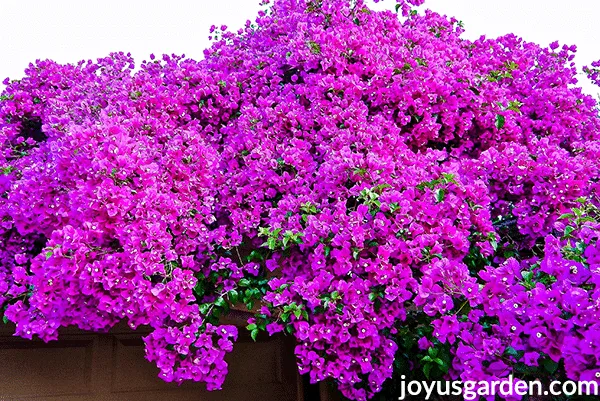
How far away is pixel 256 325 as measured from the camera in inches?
123

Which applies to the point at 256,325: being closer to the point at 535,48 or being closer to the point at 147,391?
the point at 147,391

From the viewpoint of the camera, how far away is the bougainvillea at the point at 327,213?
106 inches

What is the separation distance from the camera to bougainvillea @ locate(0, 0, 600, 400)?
106 inches

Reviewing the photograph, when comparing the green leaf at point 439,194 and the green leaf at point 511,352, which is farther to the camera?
the green leaf at point 439,194

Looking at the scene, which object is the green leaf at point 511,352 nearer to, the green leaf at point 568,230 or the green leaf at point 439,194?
the green leaf at point 568,230

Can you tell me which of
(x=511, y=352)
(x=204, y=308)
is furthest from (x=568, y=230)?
(x=204, y=308)

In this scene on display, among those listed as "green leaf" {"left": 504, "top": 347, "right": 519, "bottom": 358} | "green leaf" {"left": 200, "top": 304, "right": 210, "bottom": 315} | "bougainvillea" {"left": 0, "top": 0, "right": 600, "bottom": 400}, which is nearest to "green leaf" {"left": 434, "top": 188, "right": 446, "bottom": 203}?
"bougainvillea" {"left": 0, "top": 0, "right": 600, "bottom": 400}

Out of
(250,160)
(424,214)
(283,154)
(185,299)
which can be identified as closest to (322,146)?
(283,154)

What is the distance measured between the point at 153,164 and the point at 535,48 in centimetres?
413

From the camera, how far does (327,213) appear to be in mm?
3037

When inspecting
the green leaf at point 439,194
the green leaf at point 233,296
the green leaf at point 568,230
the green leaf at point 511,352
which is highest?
the green leaf at point 439,194

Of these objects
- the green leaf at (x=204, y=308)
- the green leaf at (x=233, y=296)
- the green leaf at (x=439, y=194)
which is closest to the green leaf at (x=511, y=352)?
the green leaf at (x=439, y=194)

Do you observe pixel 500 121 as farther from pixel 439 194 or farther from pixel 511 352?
pixel 511 352

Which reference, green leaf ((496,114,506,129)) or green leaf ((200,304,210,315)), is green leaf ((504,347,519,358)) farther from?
green leaf ((496,114,506,129))
